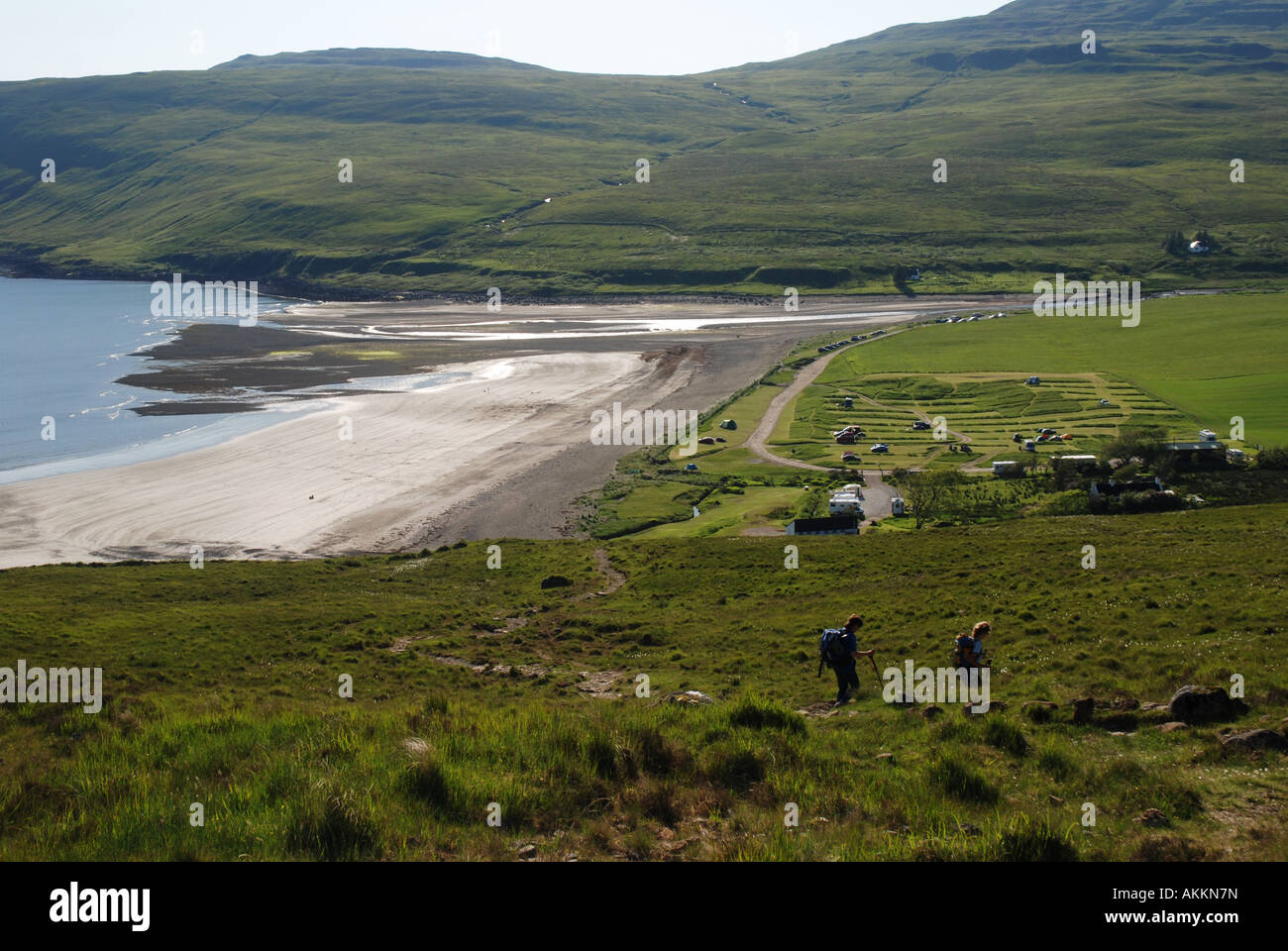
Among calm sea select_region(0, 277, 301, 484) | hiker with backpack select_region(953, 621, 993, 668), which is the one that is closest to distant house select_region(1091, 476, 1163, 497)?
hiker with backpack select_region(953, 621, 993, 668)

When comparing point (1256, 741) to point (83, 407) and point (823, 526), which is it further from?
point (83, 407)

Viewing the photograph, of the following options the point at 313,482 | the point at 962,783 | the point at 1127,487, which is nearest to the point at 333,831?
the point at 962,783

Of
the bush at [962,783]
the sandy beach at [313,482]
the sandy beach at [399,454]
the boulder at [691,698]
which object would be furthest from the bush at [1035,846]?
the sandy beach at [313,482]

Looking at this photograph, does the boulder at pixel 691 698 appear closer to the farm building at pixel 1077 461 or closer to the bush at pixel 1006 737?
the bush at pixel 1006 737

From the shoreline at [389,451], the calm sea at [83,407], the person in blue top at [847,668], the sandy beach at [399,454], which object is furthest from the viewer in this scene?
the calm sea at [83,407]

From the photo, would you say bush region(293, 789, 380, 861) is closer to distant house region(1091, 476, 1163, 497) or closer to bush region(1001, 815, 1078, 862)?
bush region(1001, 815, 1078, 862)

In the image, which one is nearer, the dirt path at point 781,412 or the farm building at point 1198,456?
the farm building at point 1198,456
